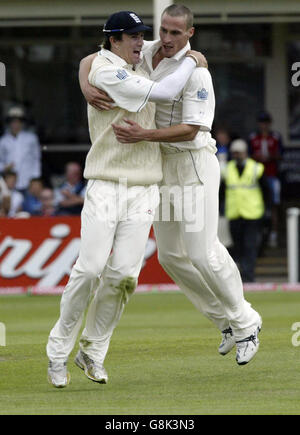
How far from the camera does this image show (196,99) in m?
7.71

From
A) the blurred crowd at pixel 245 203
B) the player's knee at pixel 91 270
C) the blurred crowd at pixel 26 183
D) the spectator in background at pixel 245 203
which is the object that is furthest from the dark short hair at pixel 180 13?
the blurred crowd at pixel 26 183

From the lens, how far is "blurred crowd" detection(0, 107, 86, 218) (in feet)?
55.7

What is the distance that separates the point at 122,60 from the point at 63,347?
1.89 meters

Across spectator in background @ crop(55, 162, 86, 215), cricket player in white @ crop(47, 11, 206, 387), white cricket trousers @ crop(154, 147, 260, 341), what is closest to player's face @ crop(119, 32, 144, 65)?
cricket player in white @ crop(47, 11, 206, 387)

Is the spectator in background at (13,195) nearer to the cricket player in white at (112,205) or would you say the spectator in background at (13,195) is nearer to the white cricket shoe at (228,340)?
the white cricket shoe at (228,340)

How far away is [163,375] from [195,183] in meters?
1.34

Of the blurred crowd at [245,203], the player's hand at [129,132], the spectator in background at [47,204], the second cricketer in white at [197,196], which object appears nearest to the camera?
the player's hand at [129,132]

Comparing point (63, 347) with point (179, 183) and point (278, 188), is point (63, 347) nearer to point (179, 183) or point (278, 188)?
point (179, 183)

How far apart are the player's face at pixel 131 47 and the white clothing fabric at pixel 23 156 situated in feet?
34.9

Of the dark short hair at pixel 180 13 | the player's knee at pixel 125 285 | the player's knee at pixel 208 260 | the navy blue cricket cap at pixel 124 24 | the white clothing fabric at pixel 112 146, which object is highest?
the dark short hair at pixel 180 13

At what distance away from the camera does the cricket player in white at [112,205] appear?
743 cm

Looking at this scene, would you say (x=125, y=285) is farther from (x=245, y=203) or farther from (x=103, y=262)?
(x=245, y=203)

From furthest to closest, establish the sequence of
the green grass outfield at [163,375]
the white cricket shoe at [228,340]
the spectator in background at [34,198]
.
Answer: the spectator in background at [34,198] → the white cricket shoe at [228,340] → the green grass outfield at [163,375]

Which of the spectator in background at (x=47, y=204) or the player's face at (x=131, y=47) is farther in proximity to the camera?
the spectator in background at (x=47, y=204)
